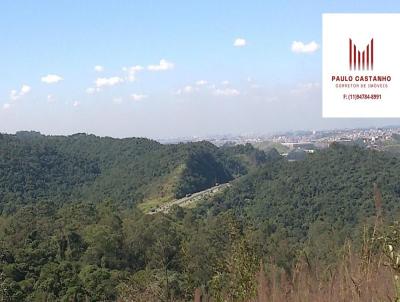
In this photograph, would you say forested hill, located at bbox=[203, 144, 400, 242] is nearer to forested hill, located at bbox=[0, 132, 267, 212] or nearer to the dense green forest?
the dense green forest

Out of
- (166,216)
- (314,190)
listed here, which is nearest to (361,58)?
(166,216)

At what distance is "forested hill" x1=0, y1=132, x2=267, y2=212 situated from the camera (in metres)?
51.7

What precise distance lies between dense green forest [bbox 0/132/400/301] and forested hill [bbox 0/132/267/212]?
0.20m

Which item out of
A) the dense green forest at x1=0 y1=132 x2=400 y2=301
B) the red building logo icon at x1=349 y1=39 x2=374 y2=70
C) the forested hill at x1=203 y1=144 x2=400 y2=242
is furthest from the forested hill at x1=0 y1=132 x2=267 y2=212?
the red building logo icon at x1=349 y1=39 x2=374 y2=70

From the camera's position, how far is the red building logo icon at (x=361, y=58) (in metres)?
4.67

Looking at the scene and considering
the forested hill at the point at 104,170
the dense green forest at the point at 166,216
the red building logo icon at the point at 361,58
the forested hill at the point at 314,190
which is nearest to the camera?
the red building logo icon at the point at 361,58

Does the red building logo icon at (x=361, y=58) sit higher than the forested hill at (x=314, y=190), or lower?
higher

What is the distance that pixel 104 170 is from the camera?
67.1 meters

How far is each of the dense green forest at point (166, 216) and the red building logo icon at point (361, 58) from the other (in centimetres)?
139

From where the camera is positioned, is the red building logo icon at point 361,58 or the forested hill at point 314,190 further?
the forested hill at point 314,190

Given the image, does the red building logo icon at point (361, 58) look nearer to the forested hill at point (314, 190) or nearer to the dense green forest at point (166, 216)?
the dense green forest at point (166, 216)

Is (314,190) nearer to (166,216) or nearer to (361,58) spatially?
(166,216)

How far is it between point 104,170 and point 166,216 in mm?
32098

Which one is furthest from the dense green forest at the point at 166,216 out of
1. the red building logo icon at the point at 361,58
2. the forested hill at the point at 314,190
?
the red building logo icon at the point at 361,58
